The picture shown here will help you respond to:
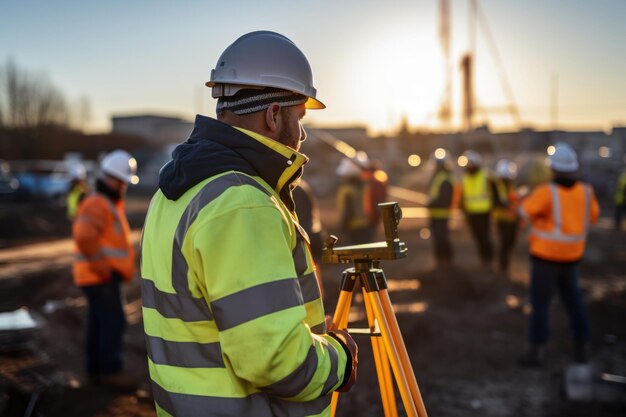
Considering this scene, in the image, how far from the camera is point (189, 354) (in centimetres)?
188

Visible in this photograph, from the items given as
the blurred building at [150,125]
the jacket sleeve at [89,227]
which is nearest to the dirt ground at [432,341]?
the jacket sleeve at [89,227]

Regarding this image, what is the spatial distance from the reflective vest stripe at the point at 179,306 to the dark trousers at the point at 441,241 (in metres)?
8.61

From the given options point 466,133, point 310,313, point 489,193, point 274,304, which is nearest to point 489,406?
point 310,313

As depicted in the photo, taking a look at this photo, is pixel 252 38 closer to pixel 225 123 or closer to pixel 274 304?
pixel 225 123

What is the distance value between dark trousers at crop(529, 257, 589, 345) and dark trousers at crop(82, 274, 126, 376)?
12.6ft

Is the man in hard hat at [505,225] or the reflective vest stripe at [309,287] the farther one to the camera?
the man in hard hat at [505,225]

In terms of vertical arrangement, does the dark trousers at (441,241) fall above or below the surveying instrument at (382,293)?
below

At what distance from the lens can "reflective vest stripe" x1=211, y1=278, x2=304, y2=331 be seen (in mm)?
1688

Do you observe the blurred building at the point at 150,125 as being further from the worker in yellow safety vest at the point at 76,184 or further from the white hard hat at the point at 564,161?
the white hard hat at the point at 564,161

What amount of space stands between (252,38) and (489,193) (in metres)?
8.70

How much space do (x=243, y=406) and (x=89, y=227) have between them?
3818mm

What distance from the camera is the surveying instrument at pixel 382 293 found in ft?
7.32

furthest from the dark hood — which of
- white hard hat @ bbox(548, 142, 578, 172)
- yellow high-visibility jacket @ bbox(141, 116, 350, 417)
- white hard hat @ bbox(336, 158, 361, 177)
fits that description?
white hard hat @ bbox(336, 158, 361, 177)

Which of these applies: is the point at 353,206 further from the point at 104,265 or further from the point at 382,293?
the point at 382,293
